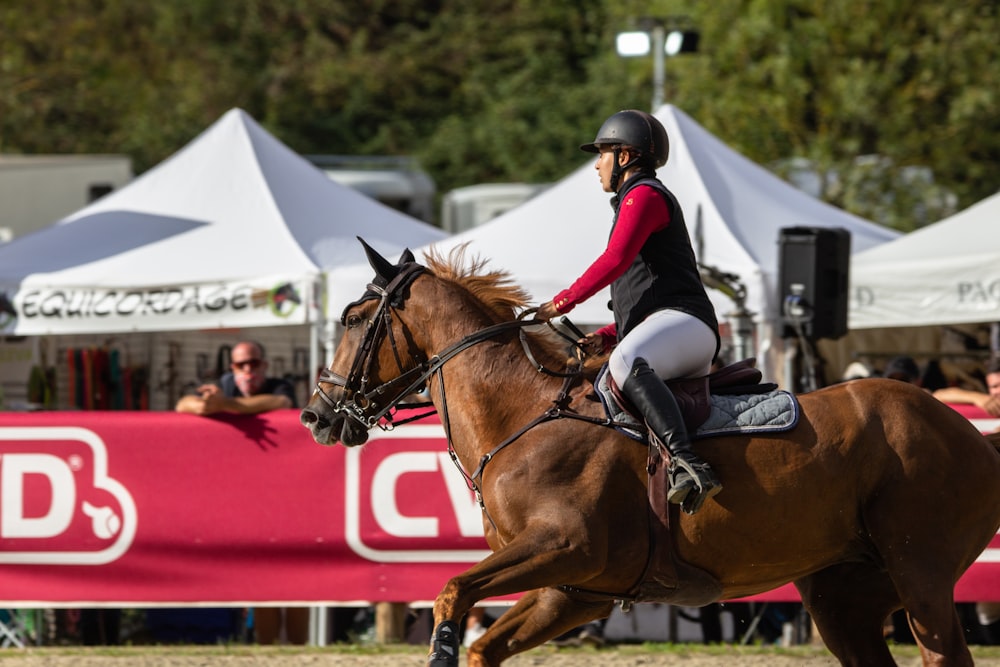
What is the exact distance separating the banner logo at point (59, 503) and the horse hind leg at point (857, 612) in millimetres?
4406

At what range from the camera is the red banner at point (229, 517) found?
8602mm

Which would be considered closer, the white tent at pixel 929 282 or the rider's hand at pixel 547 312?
the rider's hand at pixel 547 312

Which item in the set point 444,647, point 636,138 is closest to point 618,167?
point 636,138

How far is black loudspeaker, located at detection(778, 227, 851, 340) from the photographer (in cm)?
1034

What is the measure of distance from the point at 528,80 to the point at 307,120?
22.1ft

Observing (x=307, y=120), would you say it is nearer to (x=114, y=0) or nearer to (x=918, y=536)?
(x=114, y=0)

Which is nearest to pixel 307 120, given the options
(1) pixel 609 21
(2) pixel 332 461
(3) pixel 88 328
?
(1) pixel 609 21

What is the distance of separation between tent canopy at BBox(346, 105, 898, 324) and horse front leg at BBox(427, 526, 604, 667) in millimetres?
5352

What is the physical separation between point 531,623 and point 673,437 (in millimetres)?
994

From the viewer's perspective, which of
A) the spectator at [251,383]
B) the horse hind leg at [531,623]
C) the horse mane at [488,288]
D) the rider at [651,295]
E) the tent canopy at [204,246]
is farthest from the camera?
the tent canopy at [204,246]

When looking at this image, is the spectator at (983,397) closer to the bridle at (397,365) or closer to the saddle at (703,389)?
the saddle at (703,389)

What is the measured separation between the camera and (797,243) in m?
10.5

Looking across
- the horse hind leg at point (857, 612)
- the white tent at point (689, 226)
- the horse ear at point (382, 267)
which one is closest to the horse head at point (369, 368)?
the horse ear at point (382, 267)

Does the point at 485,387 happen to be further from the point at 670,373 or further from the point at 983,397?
the point at 983,397
